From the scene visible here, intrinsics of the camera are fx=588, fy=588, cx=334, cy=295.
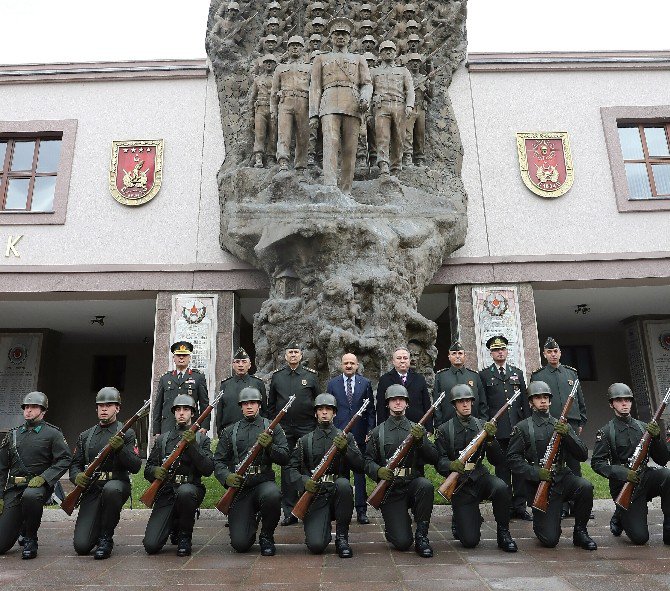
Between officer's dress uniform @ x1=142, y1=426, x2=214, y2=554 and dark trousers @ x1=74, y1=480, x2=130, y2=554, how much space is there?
10.7 inches

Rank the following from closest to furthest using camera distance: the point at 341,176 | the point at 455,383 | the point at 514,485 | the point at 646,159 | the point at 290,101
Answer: the point at 514,485
the point at 455,383
the point at 341,176
the point at 290,101
the point at 646,159

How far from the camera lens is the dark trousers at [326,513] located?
4781 millimetres

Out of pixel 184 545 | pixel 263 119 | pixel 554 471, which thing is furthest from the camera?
pixel 263 119

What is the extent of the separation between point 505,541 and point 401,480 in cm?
96

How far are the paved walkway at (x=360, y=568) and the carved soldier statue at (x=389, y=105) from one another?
6.77m

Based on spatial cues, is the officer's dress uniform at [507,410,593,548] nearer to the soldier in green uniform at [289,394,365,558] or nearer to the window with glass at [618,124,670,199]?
the soldier in green uniform at [289,394,365,558]

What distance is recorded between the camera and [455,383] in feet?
22.4

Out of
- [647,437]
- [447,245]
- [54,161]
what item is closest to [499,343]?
[647,437]

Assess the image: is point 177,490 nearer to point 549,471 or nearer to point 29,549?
point 29,549

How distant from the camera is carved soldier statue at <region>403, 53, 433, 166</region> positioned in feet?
35.9

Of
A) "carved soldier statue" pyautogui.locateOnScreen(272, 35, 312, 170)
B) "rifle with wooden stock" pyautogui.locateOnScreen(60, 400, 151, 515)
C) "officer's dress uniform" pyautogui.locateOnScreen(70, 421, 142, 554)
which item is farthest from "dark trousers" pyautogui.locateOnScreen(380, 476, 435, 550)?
"carved soldier statue" pyautogui.locateOnScreen(272, 35, 312, 170)

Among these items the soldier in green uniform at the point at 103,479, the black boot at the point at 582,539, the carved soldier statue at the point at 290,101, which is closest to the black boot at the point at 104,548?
the soldier in green uniform at the point at 103,479

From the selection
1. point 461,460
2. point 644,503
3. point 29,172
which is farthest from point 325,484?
point 29,172

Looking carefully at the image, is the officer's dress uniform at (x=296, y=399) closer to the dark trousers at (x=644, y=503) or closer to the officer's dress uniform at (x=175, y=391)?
the officer's dress uniform at (x=175, y=391)
